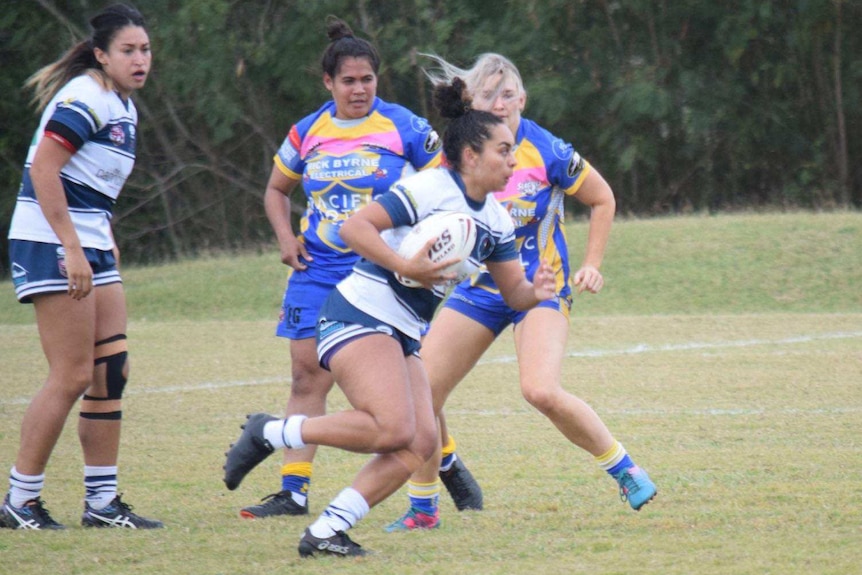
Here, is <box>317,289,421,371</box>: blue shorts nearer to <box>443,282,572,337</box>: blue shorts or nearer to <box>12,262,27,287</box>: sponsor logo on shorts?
<box>443,282,572,337</box>: blue shorts

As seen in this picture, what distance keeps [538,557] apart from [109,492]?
1889 mm

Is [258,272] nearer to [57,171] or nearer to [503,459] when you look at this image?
[503,459]

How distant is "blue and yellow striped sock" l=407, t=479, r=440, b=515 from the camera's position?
524 centimetres

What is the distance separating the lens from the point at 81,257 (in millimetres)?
4918

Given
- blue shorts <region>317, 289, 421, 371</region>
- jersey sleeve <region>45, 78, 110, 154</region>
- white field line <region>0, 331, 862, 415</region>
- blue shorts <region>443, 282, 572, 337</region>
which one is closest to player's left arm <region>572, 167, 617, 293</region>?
blue shorts <region>443, 282, 572, 337</region>

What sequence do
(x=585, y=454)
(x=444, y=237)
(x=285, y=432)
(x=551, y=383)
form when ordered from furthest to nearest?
(x=585, y=454)
(x=551, y=383)
(x=285, y=432)
(x=444, y=237)

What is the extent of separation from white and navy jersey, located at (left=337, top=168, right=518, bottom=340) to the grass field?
874 millimetres

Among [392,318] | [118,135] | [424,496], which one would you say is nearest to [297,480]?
[424,496]

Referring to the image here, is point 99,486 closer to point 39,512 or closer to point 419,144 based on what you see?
point 39,512

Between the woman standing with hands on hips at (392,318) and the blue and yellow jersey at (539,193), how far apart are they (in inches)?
30.6

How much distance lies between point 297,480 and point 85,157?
65.7 inches

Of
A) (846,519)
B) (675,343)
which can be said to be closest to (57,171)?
(846,519)

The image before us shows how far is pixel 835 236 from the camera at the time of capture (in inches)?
667

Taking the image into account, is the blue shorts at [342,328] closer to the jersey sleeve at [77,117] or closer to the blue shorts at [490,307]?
the blue shorts at [490,307]
